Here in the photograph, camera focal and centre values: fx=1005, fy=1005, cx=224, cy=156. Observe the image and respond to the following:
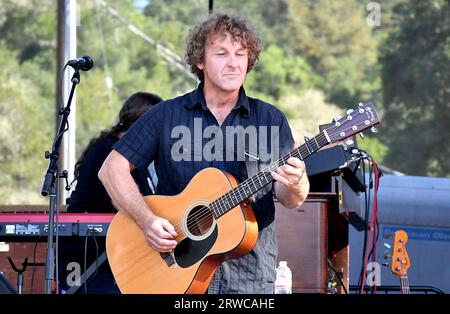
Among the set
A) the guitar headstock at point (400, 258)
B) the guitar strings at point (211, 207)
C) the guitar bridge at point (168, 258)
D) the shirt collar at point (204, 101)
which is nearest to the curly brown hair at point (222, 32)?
the shirt collar at point (204, 101)

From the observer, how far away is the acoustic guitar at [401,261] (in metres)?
6.69

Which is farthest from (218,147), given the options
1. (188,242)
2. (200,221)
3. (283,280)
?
(283,280)

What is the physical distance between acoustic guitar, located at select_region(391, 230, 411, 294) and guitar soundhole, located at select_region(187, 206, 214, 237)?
2.36 m

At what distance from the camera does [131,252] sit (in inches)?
195

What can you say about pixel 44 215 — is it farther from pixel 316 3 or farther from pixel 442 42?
pixel 316 3

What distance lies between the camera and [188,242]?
15.5 feet

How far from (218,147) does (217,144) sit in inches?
0.7

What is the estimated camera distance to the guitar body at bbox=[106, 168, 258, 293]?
4.56 metres

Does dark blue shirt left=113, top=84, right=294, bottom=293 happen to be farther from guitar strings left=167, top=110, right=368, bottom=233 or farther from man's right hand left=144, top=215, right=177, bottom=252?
man's right hand left=144, top=215, right=177, bottom=252

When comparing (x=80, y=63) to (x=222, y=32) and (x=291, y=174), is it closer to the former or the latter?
(x=222, y=32)

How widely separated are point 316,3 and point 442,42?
39.5 ft

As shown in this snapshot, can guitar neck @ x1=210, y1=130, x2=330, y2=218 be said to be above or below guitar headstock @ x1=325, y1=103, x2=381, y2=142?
below

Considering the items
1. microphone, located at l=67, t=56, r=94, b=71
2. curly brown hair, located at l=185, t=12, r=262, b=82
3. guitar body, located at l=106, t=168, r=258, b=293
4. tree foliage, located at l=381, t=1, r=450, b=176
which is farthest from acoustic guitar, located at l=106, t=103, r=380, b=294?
tree foliage, located at l=381, t=1, r=450, b=176

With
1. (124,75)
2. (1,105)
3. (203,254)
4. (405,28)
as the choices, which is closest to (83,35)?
(124,75)
